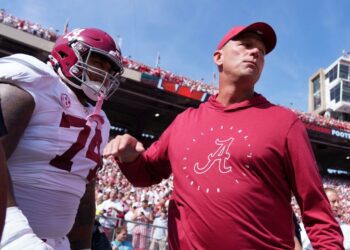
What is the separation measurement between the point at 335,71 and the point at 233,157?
2471 inches

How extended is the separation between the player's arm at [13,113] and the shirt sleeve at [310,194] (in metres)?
1.17

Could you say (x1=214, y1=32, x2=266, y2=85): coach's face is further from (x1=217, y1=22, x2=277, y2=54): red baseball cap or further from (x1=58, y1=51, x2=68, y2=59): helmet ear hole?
(x1=58, y1=51, x2=68, y2=59): helmet ear hole

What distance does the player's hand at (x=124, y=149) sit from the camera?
2139 millimetres

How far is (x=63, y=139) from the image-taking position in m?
2.03

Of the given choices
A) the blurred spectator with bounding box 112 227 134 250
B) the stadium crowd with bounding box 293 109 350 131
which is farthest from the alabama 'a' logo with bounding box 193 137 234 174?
the stadium crowd with bounding box 293 109 350 131

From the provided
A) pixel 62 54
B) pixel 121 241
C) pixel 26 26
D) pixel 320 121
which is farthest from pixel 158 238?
pixel 320 121

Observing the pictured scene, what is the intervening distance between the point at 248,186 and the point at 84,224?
1.15 metres

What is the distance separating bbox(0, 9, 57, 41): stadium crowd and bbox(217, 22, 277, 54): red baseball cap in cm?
2047

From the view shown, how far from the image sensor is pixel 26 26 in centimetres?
2131

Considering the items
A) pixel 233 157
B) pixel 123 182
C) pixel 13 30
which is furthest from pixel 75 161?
pixel 13 30

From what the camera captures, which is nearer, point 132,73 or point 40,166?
point 40,166

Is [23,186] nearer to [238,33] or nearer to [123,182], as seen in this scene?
[238,33]

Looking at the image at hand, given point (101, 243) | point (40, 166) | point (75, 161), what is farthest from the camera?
point (101, 243)

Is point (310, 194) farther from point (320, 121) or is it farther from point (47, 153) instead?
point (320, 121)
